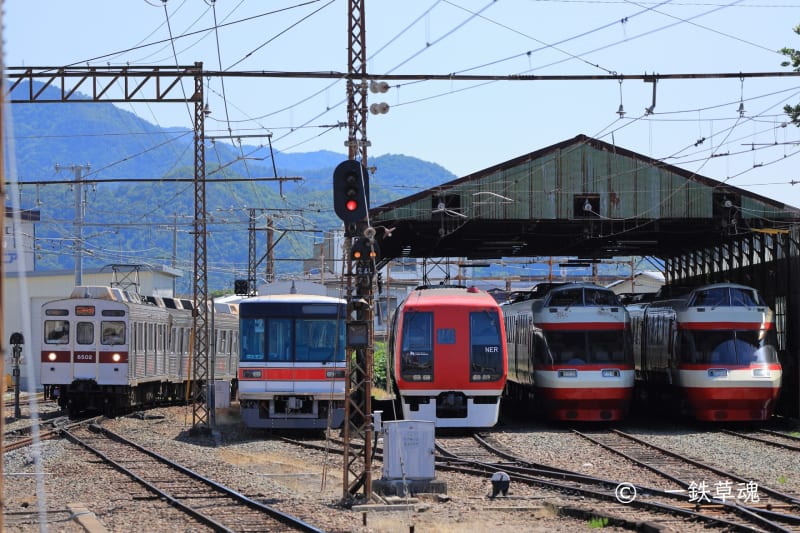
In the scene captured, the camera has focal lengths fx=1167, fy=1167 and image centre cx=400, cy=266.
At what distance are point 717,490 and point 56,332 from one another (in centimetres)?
1951

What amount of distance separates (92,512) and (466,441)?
11.1 meters

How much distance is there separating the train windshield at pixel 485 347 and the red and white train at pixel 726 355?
4.35 meters

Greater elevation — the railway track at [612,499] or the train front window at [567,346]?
the train front window at [567,346]

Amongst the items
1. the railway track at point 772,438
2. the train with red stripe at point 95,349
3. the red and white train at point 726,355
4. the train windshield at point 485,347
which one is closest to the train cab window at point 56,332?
the train with red stripe at point 95,349

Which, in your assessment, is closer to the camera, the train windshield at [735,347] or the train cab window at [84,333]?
the train windshield at [735,347]

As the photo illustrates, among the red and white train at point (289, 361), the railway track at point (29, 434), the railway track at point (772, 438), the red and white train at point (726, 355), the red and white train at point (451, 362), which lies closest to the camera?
the railway track at point (29, 434)

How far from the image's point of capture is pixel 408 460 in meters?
15.1

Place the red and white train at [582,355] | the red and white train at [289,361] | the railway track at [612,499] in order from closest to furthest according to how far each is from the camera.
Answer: the railway track at [612,499] < the red and white train at [289,361] < the red and white train at [582,355]

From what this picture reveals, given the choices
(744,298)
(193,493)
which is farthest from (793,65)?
(193,493)

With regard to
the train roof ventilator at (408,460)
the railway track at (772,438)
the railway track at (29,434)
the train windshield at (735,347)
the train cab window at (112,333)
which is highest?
the train cab window at (112,333)

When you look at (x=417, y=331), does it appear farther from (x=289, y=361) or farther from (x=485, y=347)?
(x=289, y=361)

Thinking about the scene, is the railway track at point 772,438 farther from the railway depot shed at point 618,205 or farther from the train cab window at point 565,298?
the train cab window at point 565,298

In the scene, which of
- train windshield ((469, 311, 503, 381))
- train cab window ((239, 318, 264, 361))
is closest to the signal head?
train cab window ((239, 318, 264, 361))

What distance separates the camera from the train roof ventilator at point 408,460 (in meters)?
15.0
